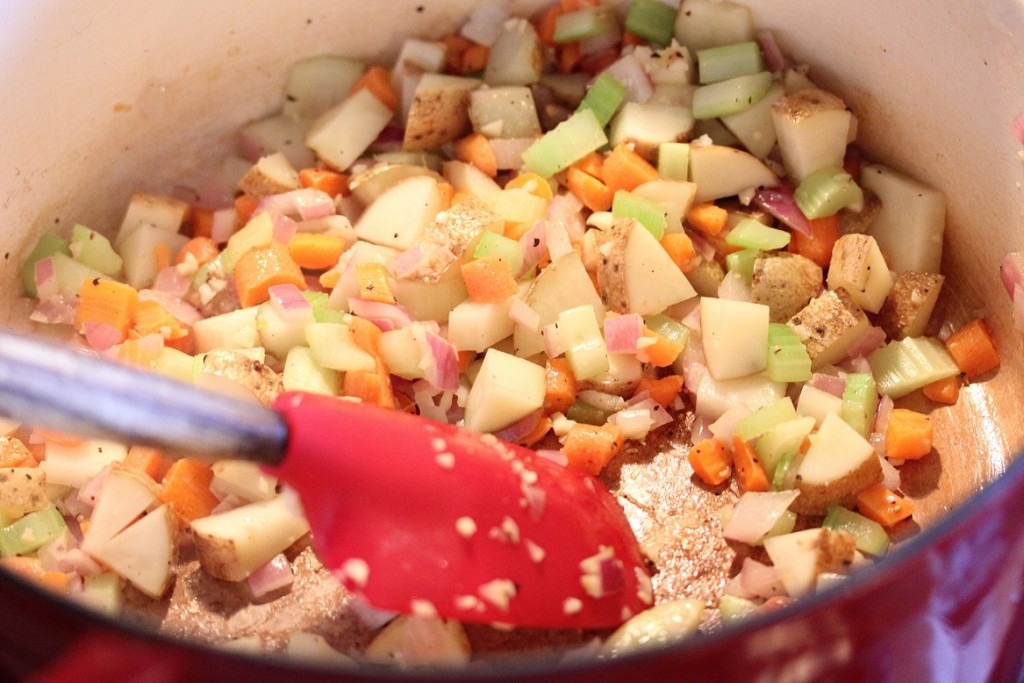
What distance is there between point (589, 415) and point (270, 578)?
23.5 inches

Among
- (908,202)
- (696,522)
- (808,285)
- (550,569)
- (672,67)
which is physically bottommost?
(696,522)

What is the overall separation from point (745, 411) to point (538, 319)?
0.39m

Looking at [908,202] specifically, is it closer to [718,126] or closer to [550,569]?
[718,126]

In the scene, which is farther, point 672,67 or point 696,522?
point 672,67

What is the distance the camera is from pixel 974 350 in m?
1.72

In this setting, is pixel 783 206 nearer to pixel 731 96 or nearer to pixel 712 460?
pixel 731 96

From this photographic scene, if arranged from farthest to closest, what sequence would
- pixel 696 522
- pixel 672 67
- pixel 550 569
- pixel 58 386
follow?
pixel 672 67
pixel 696 522
pixel 550 569
pixel 58 386

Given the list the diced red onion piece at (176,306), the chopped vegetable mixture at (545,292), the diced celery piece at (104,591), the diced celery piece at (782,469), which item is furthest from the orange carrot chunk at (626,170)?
the diced celery piece at (104,591)

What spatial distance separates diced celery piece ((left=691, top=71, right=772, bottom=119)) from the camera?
6.21 feet

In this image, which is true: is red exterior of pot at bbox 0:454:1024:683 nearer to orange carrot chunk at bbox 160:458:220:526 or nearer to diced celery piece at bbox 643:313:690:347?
orange carrot chunk at bbox 160:458:220:526

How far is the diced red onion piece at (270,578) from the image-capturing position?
1.56 metres

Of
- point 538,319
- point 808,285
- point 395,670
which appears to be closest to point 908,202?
point 808,285

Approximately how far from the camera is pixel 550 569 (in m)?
1.38

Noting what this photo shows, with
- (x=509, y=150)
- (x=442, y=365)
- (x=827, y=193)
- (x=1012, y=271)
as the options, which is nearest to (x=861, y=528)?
(x=1012, y=271)
